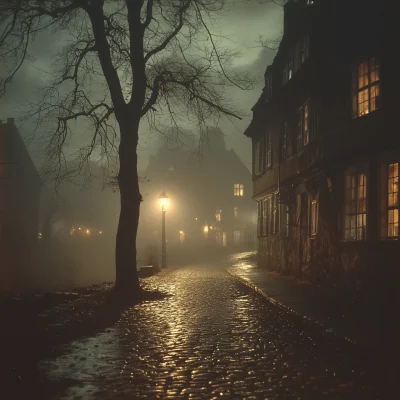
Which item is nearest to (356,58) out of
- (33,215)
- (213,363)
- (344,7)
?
(344,7)

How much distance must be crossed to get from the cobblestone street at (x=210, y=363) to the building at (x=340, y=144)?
4031 mm

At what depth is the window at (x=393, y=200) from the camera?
13.3 m

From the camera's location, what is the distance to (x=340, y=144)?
1591 cm

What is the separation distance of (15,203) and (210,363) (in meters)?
52.0

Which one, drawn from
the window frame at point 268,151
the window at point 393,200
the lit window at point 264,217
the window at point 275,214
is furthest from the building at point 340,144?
the lit window at point 264,217

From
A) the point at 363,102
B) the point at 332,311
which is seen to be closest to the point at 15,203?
the point at 363,102

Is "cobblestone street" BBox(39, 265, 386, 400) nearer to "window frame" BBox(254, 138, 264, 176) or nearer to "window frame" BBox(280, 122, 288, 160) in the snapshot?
"window frame" BBox(280, 122, 288, 160)

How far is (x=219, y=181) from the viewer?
8000 cm

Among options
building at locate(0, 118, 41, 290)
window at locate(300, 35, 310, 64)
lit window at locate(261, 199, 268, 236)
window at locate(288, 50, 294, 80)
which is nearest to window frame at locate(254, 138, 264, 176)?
lit window at locate(261, 199, 268, 236)

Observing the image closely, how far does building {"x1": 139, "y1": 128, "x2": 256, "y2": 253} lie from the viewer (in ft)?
250

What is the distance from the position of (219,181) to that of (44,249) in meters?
30.7

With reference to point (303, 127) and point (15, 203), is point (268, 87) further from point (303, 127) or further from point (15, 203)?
point (15, 203)

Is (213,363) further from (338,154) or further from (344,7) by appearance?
(344,7)

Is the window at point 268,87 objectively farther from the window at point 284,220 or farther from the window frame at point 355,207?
the window frame at point 355,207
